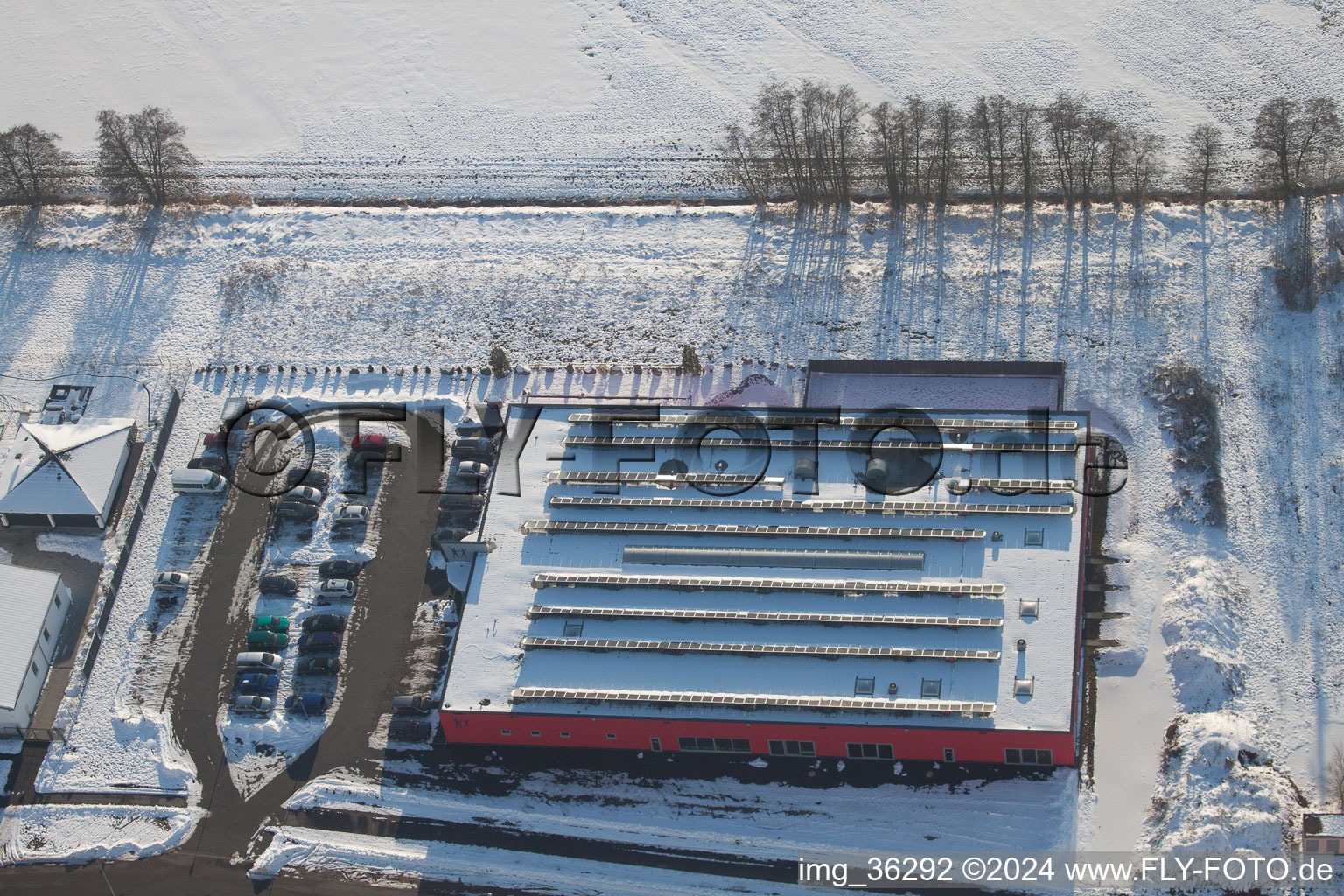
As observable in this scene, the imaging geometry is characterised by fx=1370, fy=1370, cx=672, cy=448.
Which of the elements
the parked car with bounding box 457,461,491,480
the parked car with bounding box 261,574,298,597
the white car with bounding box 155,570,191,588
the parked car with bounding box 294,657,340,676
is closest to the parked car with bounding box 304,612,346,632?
the parked car with bounding box 294,657,340,676

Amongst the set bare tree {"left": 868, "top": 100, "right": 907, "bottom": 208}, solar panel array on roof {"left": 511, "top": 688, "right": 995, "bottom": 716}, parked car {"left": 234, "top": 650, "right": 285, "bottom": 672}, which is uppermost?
bare tree {"left": 868, "top": 100, "right": 907, "bottom": 208}

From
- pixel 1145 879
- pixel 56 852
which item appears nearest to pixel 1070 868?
pixel 1145 879

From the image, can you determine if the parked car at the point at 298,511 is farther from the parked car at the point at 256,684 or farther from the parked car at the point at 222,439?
the parked car at the point at 256,684

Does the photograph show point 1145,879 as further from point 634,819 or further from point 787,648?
point 634,819

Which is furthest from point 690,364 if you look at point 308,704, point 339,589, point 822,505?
point 308,704

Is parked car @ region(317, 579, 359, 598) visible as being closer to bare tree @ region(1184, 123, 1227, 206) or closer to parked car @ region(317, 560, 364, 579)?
parked car @ region(317, 560, 364, 579)

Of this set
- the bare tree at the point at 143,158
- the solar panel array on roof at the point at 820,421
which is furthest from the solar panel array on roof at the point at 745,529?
the bare tree at the point at 143,158
